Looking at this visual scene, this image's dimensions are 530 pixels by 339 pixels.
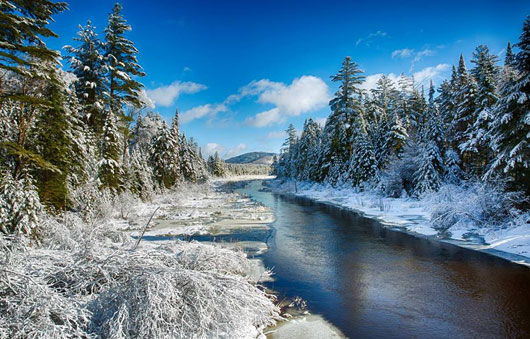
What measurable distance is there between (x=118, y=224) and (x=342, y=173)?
29330mm

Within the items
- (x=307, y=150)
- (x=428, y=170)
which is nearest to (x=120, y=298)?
(x=428, y=170)

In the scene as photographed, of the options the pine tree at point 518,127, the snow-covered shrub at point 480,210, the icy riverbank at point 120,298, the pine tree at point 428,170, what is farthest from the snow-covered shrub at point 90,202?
the pine tree at point 428,170

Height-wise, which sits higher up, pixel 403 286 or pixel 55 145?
pixel 55 145

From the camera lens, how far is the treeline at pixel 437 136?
12711 mm

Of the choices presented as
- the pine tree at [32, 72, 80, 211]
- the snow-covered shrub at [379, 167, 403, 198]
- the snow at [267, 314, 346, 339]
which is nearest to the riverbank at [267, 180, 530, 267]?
the snow-covered shrub at [379, 167, 403, 198]

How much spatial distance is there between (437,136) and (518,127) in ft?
51.1

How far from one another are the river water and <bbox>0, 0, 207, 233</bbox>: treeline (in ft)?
29.8

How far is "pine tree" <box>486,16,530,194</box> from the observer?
12.0 metres

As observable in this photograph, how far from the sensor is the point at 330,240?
13539mm

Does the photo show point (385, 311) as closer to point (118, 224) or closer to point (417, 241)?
point (417, 241)

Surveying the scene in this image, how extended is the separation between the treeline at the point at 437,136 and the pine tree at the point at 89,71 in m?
Answer: 21.9

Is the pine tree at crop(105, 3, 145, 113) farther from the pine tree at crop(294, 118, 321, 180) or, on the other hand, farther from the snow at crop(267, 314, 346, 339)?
the pine tree at crop(294, 118, 321, 180)

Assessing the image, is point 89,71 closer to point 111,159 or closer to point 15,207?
point 111,159

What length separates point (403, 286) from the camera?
793cm
